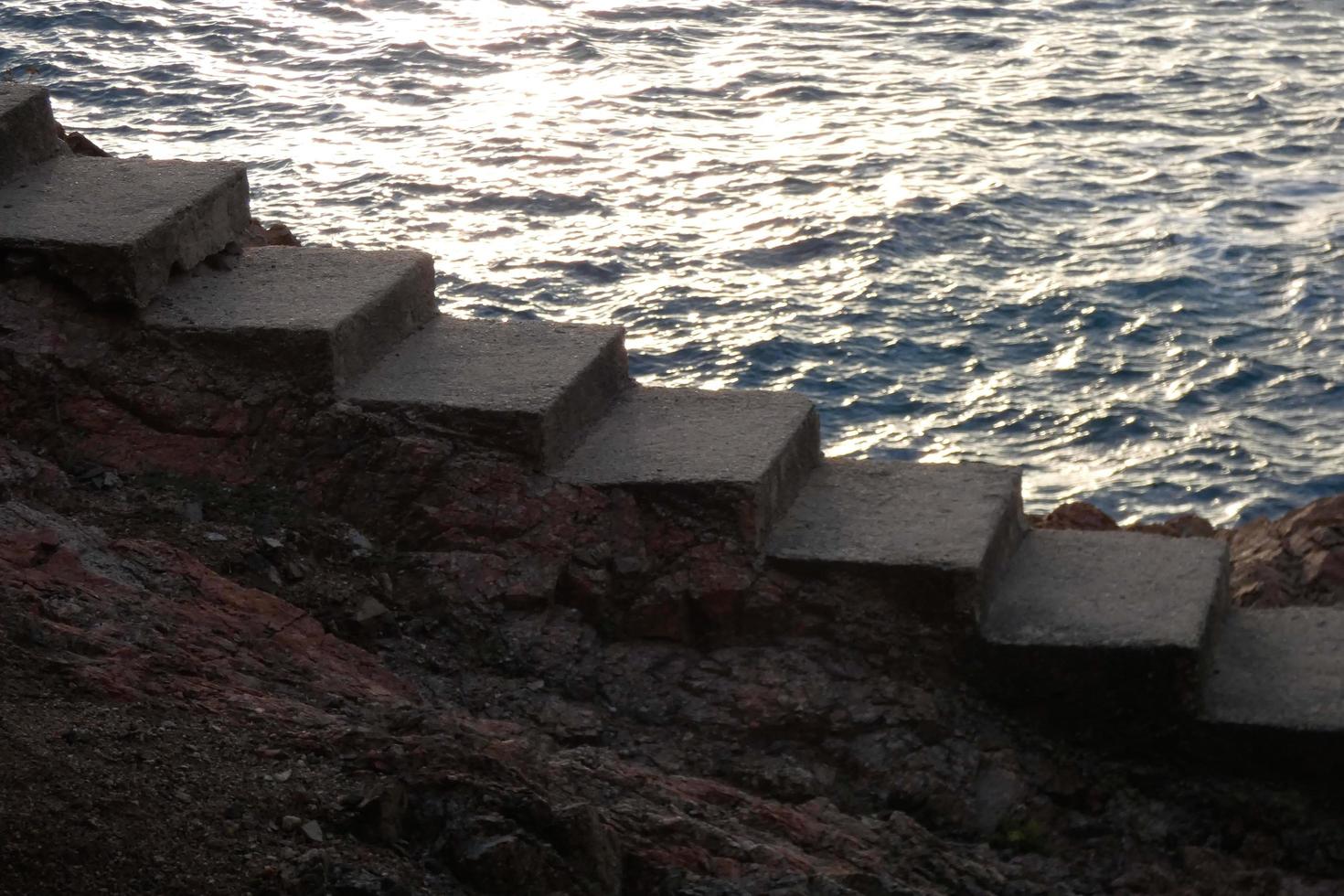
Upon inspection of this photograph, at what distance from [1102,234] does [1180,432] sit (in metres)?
1.93

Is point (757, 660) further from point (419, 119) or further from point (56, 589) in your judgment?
point (419, 119)

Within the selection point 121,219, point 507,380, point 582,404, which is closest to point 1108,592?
point 582,404

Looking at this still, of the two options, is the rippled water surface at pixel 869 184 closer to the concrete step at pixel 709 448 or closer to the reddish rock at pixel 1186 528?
the reddish rock at pixel 1186 528

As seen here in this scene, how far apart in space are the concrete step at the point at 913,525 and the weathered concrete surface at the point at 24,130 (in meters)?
2.05

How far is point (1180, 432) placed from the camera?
23.2 feet

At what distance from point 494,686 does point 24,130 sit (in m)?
1.94

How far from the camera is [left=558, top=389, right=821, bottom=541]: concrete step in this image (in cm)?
336

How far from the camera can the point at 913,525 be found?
11.2ft

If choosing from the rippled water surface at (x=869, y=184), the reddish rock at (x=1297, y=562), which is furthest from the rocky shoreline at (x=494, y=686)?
the rippled water surface at (x=869, y=184)

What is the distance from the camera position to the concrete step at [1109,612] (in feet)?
10.3

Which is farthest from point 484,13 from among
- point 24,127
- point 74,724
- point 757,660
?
point 74,724

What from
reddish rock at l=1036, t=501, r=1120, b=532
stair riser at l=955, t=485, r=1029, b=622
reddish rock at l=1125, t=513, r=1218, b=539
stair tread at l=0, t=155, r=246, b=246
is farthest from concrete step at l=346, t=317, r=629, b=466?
reddish rock at l=1125, t=513, r=1218, b=539

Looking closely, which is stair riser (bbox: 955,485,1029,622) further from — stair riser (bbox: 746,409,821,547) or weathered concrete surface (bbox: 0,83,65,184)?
weathered concrete surface (bbox: 0,83,65,184)

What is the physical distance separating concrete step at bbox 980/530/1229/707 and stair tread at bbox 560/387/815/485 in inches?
21.6
